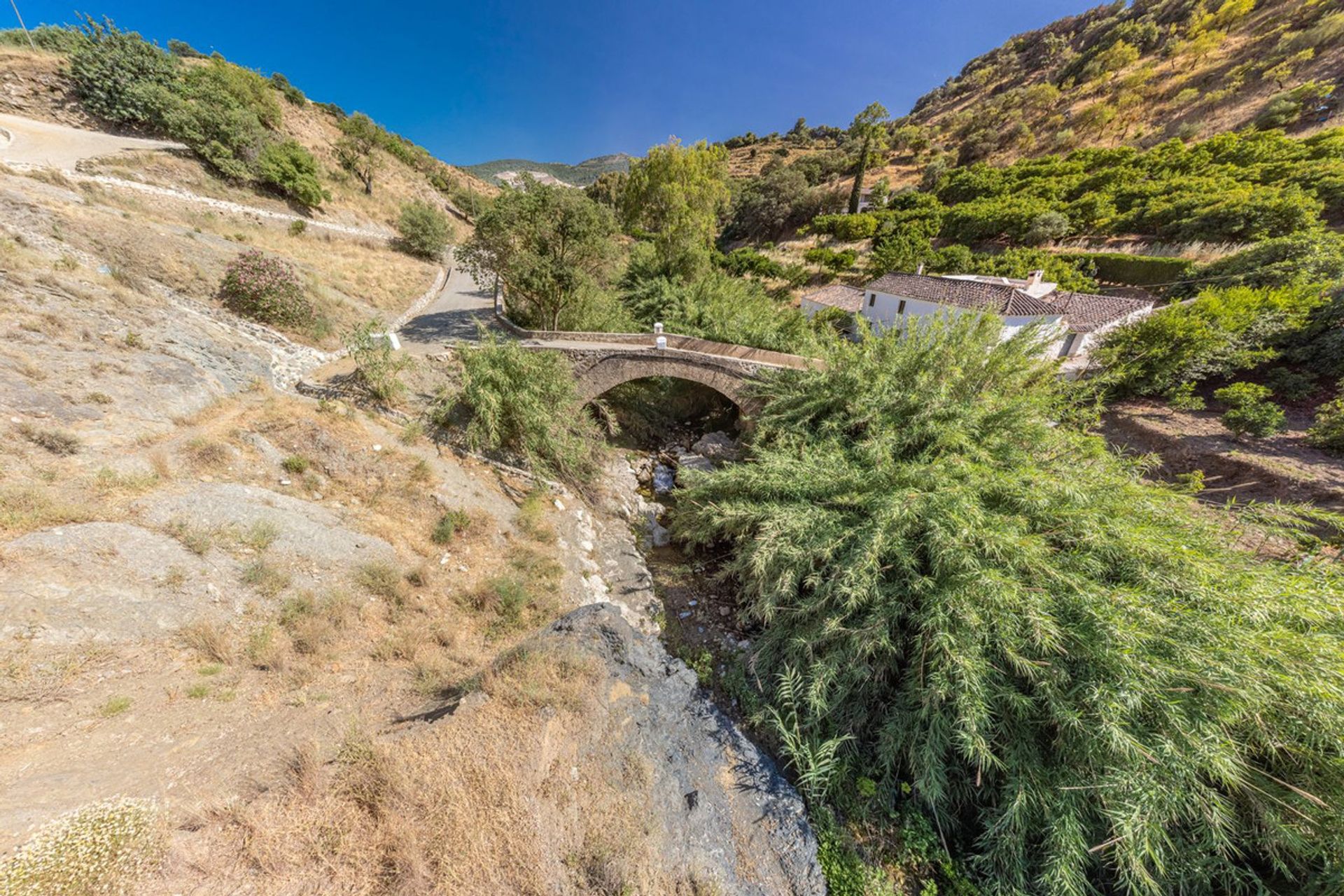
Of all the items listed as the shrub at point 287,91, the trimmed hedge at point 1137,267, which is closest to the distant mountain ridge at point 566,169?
the shrub at point 287,91

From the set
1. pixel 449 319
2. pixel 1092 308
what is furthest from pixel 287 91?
pixel 1092 308

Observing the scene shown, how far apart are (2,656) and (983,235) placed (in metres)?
48.9

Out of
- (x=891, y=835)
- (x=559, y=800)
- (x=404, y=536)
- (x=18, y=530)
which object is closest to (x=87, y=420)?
(x=18, y=530)

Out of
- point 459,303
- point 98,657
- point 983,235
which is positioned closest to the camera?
point 98,657

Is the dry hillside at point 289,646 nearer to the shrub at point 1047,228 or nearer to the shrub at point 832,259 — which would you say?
the shrub at point 832,259

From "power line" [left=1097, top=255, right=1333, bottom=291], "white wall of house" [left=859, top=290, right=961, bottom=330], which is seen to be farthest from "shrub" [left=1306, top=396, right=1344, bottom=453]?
"white wall of house" [left=859, top=290, right=961, bottom=330]

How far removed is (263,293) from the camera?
12297 millimetres

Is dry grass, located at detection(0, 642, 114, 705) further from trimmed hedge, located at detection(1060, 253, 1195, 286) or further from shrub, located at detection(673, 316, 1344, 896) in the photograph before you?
trimmed hedge, located at detection(1060, 253, 1195, 286)

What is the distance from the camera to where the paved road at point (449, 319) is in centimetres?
1517

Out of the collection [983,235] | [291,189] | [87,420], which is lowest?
[87,420]

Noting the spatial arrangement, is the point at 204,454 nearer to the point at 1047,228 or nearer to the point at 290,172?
the point at 290,172

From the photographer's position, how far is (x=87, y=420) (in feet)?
25.3

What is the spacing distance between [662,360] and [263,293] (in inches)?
481

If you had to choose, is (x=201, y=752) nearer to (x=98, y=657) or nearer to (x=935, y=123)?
(x=98, y=657)
